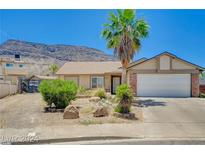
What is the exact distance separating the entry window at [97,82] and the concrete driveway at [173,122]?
1477 centimetres

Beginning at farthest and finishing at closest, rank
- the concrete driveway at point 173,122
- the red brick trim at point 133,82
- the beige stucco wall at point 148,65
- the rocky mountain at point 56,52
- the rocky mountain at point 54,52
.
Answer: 1. the rocky mountain at point 56,52
2. the rocky mountain at point 54,52
3. the beige stucco wall at point 148,65
4. the red brick trim at point 133,82
5. the concrete driveway at point 173,122

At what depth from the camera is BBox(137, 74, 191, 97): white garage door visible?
899 inches

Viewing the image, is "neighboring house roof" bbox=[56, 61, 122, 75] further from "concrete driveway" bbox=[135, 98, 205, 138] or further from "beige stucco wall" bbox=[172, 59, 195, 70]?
"concrete driveway" bbox=[135, 98, 205, 138]

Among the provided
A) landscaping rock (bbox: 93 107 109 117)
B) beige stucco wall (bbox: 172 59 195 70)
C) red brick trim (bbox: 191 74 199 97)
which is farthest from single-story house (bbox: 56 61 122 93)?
landscaping rock (bbox: 93 107 109 117)

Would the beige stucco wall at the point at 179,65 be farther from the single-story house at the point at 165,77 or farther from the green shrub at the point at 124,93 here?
the green shrub at the point at 124,93

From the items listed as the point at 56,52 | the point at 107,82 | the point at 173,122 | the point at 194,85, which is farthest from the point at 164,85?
the point at 56,52

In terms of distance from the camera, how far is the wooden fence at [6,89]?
22359mm

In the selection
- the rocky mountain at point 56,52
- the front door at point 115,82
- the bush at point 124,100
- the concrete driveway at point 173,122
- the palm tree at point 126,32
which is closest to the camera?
the concrete driveway at point 173,122

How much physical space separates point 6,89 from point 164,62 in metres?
14.3

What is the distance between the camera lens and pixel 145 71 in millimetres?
23172

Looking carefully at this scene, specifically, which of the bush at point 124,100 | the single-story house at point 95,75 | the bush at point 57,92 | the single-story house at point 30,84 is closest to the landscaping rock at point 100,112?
the bush at point 124,100

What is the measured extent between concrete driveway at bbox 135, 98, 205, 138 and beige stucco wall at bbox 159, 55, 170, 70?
776 centimetres

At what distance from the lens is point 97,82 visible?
3047cm
